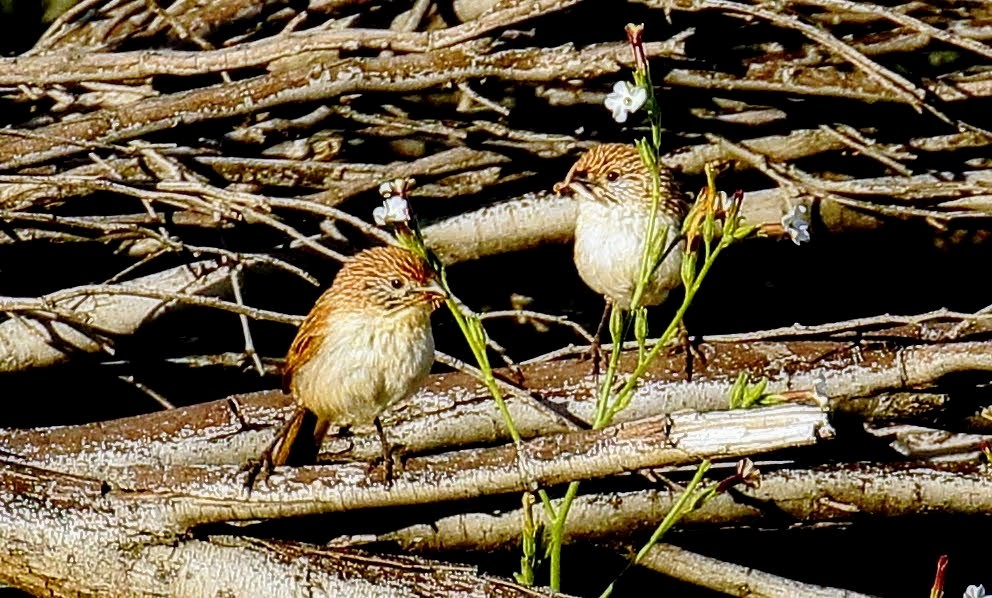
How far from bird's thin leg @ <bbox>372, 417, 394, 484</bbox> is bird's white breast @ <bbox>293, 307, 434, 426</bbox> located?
0.28 feet

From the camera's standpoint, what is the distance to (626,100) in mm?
3404

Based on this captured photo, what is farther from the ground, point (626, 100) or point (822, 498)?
point (626, 100)

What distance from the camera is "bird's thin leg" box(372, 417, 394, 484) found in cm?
373

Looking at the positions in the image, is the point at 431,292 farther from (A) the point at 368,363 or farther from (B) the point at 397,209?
(B) the point at 397,209

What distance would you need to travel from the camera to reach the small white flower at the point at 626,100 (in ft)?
10.7

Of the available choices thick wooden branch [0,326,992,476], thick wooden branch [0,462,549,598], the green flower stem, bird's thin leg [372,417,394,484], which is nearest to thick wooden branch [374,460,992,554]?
thick wooden branch [0,326,992,476]

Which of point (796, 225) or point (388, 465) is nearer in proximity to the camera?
point (796, 225)

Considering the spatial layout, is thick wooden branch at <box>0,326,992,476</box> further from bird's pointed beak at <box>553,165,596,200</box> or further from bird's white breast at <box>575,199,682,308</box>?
bird's pointed beak at <box>553,165,596,200</box>

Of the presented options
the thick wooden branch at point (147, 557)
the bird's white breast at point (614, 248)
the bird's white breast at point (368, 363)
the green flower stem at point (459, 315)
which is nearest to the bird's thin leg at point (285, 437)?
the bird's white breast at point (368, 363)

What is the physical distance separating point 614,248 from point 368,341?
804 mm

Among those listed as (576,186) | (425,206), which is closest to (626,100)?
(576,186)

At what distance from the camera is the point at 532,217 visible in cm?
517

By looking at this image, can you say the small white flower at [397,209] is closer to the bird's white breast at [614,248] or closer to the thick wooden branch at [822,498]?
the bird's white breast at [614,248]

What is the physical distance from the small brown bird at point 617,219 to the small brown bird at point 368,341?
61cm
